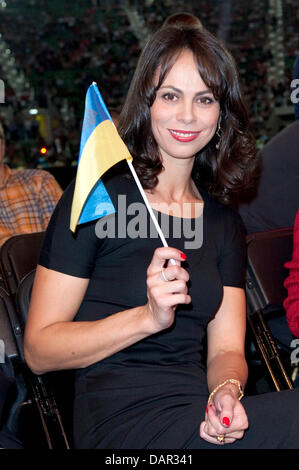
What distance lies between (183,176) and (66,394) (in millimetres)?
701

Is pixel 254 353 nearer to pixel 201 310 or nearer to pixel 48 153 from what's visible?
pixel 201 310

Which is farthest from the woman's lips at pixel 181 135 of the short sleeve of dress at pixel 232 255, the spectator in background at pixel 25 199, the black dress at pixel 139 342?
the spectator in background at pixel 25 199

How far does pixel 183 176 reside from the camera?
5.17 ft

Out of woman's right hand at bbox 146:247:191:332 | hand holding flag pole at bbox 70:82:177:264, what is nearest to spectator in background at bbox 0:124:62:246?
hand holding flag pole at bbox 70:82:177:264

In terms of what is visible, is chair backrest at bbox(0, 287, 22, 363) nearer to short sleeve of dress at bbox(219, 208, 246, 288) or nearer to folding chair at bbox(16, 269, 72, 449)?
folding chair at bbox(16, 269, 72, 449)

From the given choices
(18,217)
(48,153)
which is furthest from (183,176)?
(48,153)

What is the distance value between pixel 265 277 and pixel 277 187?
0.39 metres

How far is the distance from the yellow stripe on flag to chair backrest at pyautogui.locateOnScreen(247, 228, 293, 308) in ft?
2.66

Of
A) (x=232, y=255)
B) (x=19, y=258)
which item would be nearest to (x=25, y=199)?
(x=19, y=258)

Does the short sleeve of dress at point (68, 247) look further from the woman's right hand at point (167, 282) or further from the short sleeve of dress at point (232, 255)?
the short sleeve of dress at point (232, 255)

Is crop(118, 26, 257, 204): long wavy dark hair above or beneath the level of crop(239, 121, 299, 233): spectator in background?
above

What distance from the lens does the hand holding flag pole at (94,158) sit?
116cm

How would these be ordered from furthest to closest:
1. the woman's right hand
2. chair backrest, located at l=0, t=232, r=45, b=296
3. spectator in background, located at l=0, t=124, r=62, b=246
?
spectator in background, located at l=0, t=124, r=62, b=246 < chair backrest, located at l=0, t=232, r=45, b=296 < the woman's right hand

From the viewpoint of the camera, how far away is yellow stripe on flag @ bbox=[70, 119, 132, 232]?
1.16 metres
